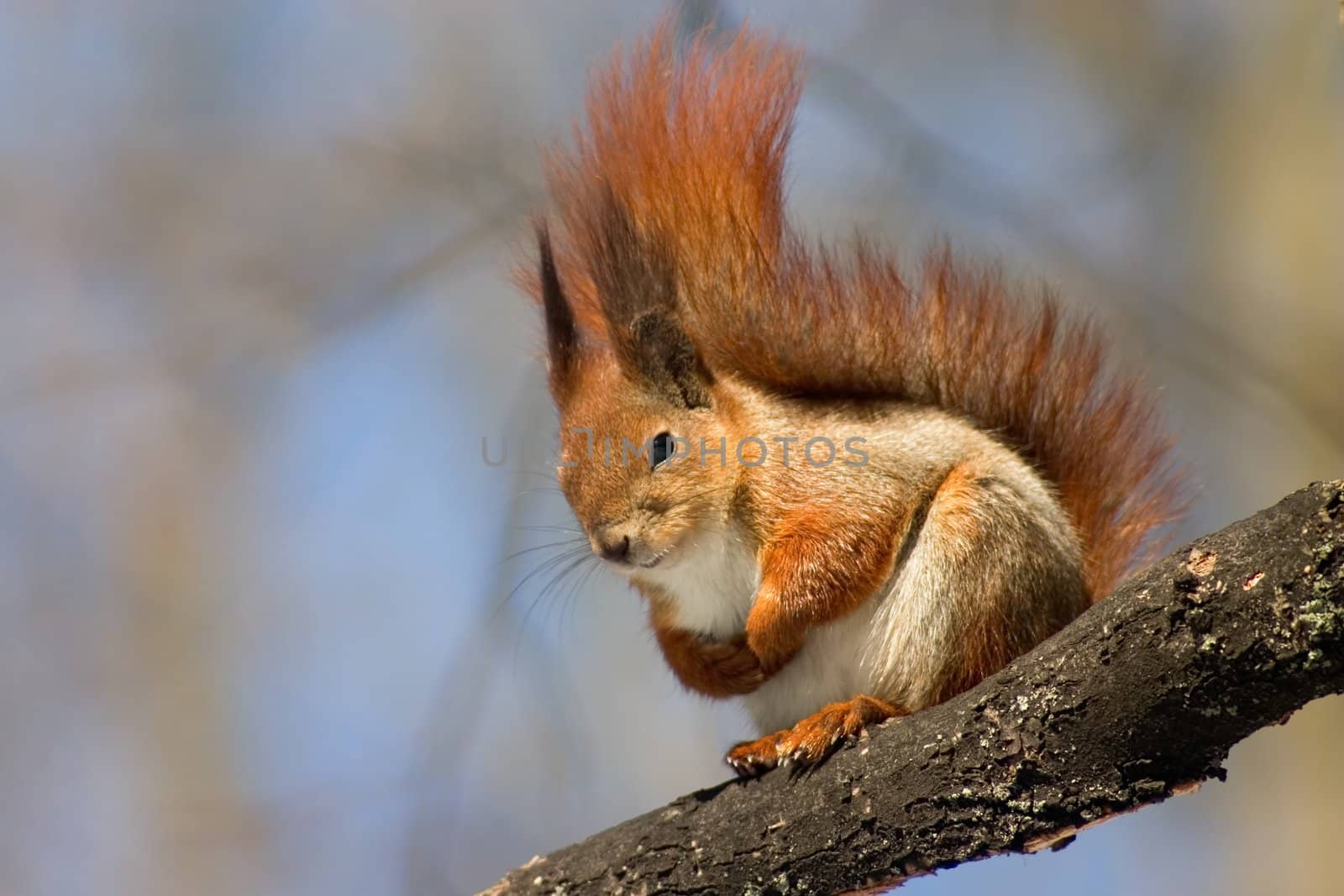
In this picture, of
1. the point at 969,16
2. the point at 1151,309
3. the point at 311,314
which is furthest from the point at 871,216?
the point at 311,314

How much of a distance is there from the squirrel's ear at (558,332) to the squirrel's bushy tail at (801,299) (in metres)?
0.09

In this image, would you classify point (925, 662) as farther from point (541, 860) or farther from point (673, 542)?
point (541, 860)

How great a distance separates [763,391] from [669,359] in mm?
184

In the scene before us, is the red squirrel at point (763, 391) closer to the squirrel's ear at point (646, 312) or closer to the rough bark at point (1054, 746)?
the squirrel's ear at point (646, 312)

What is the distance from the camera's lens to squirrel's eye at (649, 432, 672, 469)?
2178 millimetres

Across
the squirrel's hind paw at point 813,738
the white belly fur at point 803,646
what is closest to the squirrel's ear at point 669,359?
the white belly fur at point 803,646

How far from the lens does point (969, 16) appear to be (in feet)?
14.7

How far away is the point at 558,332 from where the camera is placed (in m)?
2.36

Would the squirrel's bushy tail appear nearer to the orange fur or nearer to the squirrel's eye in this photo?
the squirrel's eye

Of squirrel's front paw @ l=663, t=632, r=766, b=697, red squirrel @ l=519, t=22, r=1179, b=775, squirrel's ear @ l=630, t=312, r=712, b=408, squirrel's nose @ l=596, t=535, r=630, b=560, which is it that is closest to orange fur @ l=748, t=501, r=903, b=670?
red squirrel @ l=519, t=22, r=1179, b=775

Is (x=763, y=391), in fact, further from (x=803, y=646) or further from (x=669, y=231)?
(x=803, y=646)

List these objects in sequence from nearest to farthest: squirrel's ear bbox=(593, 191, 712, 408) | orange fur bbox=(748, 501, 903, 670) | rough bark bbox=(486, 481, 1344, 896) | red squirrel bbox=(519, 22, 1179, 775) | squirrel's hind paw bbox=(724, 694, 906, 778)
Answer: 1. rough bark bbox=(486, 481, 1344, 896)
2. squirrel's hind paw bbox=(724, 694, 906, 778)
3. orange fur bbox=(748, 501, 903, 670)
4. red squirrel bbox=(519, 22, 1179, 775)
5. squirrel's ear bbox=(593, 191, 712, 408)

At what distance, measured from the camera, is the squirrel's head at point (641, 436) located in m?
2.12

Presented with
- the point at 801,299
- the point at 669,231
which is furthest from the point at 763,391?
the point at 669,231
